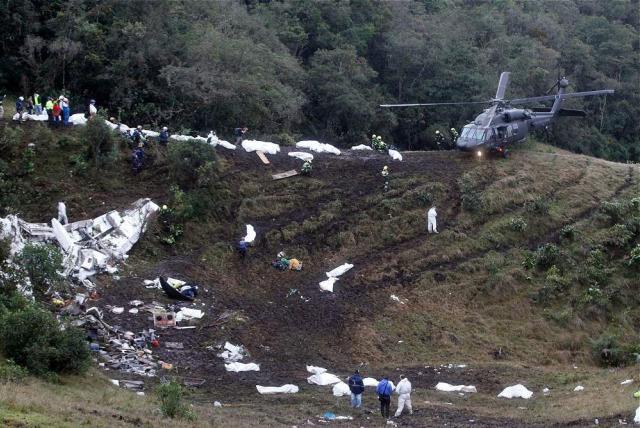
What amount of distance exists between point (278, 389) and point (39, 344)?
19.9 ft

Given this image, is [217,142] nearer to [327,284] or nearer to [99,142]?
[99,142]

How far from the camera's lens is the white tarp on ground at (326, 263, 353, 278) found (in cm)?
2865

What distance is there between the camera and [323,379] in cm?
2225

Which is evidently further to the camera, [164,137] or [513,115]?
[513,115]

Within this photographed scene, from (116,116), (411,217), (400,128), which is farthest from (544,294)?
(400,128)

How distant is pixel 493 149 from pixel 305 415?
1915 centimetres

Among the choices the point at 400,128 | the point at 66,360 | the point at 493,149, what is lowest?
the point at 66,360

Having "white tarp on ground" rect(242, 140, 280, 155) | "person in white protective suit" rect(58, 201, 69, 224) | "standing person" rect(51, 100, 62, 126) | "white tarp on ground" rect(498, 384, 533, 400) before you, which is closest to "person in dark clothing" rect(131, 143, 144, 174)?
"standing person" rect(51, 100, 62, 126)

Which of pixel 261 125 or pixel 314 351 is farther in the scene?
pixel 261 125

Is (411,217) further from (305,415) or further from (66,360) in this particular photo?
(66,360)

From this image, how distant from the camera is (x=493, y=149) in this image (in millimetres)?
35375

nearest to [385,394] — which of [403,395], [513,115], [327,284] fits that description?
[403,395]

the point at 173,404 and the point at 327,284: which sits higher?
the point at 327,284

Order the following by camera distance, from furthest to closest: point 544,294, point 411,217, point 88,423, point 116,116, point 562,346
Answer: point 116,116 → point 411,217 → point 544,294 → point 562,346 → point 88,423
